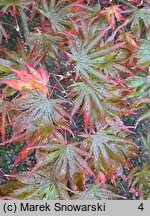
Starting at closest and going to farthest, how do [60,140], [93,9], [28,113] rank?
[28,113]
[60,140]
[93,9]

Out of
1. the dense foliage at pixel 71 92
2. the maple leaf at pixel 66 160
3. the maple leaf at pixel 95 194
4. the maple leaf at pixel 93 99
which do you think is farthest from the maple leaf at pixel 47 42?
the maple leaf at pixel 95 194

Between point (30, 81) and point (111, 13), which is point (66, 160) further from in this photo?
point (111, 13)

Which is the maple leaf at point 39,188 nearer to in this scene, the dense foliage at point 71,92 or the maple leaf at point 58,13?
the dense foliage at point 71,92

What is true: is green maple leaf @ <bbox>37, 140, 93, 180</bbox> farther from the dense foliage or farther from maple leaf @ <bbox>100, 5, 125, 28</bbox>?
maple leaf @ <bbox>100, 5, 125, 28</bbox>

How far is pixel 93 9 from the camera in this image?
4.34 ft

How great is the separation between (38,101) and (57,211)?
0.39 m

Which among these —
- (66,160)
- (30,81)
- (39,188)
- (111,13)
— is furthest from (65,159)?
(111,13)

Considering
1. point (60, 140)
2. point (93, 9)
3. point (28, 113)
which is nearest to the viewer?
point (28, 113)

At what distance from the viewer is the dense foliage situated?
1062 mm

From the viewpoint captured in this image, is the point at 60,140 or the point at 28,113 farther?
the point at 60,140

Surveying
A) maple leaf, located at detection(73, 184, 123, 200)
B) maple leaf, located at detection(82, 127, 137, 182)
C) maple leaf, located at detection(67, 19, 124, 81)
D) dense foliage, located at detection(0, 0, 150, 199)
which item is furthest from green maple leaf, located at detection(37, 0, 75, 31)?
maple leaf, located at detection(73, 184, 123, 200)

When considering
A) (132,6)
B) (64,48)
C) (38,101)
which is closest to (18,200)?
(38,101)

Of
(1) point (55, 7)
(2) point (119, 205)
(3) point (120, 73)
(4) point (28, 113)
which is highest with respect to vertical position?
(1) point (55, 7)

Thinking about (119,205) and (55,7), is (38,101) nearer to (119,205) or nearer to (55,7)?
(55,7)
